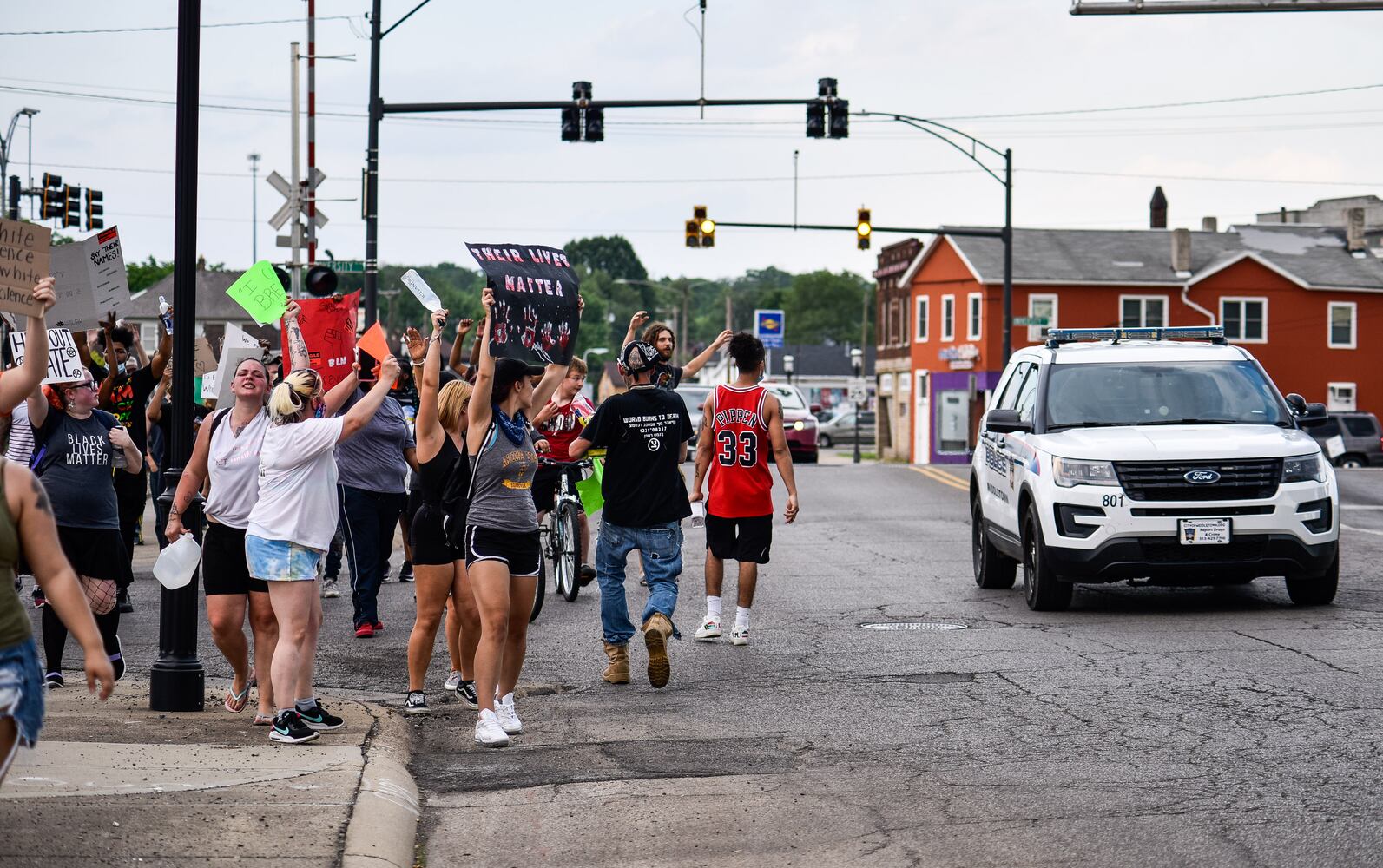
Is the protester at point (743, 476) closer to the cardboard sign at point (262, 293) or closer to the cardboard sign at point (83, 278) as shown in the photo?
the cardboard sign at point (262, 293)

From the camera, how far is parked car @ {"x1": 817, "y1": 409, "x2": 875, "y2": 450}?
80.2 metres

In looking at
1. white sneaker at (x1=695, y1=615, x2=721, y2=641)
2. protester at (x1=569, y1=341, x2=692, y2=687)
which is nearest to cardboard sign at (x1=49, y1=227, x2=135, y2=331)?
protester at (x1=569, y1=341, x2=692, y2=687)

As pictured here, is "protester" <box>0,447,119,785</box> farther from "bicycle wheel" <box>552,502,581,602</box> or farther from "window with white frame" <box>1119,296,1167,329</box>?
"window with white frame" <box>1119,296,1167,329</box>

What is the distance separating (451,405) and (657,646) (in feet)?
6.16

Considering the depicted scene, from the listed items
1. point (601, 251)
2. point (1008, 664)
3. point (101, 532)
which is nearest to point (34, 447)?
point (101, 532)

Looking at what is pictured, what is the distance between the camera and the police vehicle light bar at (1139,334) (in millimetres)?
14047

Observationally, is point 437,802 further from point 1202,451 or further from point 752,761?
point 1202,451

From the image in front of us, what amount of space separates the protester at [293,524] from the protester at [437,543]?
541mm

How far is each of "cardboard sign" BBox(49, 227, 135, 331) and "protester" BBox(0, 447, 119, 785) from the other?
5.91 metres

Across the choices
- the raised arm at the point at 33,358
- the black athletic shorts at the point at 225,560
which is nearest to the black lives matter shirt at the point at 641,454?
the black athletic shorts at the point at 225,560

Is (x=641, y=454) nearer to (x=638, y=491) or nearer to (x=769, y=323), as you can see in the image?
(x=638, y=491)

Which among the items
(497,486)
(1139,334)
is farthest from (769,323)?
(497,486)

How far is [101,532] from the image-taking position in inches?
376

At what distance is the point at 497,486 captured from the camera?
27.0 ft
